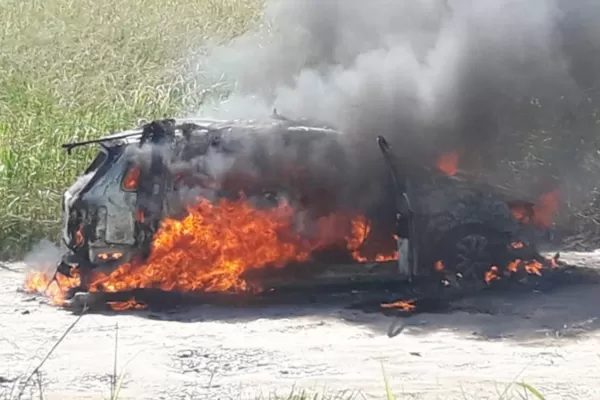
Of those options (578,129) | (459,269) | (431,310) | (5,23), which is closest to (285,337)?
(431,310)

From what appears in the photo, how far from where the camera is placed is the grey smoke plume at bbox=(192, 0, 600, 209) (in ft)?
35.5

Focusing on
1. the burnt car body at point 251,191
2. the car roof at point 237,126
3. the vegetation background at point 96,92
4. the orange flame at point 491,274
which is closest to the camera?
the burnt car body at point 251,191

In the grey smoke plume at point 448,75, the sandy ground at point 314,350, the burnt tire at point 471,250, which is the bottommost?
the sandy ground at point 314,350

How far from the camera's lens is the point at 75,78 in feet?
58.2

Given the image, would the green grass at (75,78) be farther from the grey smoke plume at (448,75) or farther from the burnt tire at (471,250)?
the burnt tire at (471,250)

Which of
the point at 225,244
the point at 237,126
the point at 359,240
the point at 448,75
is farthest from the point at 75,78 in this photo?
the point at 359,240

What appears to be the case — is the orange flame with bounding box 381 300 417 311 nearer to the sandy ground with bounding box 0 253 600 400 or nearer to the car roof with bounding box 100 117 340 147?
the sandy ground with bounding box 0 253 600 400

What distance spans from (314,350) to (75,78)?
11269 millimetres

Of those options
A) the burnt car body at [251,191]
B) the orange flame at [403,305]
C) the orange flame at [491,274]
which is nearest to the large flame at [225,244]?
the burnt car body at [251,191]

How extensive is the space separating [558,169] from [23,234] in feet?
22.7

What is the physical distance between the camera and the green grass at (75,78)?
13234 mm

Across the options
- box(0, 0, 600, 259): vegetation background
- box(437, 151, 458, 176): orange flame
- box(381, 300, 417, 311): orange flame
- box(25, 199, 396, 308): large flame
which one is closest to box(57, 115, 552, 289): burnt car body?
box(25, 199, 396, 308): large flame

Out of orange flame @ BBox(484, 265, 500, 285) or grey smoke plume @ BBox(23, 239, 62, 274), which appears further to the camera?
grey smoke plume @ BBox(23, 239, 62, 274)

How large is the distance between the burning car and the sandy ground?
1.64 feet
